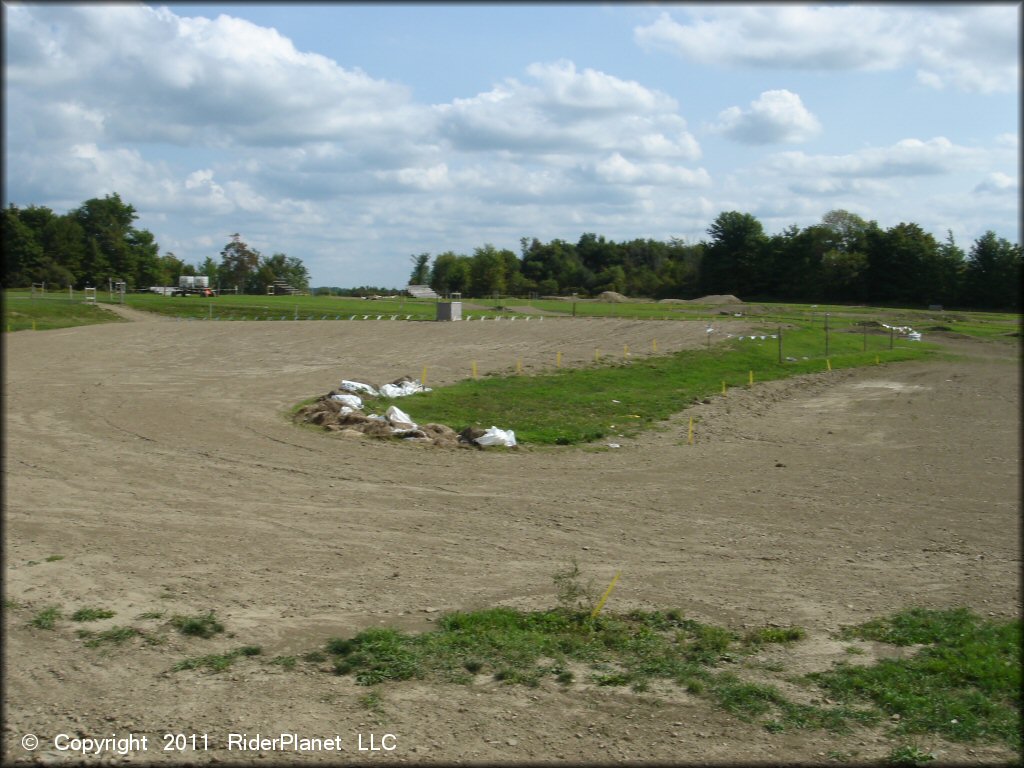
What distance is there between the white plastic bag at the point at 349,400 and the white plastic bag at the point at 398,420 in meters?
1.23

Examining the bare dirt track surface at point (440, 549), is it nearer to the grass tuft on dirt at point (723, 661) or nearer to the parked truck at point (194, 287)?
the grass tuft on dirt at point (723, 661)

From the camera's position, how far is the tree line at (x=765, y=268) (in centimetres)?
1083

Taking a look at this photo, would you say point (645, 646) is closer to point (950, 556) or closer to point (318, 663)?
point (318, 663)

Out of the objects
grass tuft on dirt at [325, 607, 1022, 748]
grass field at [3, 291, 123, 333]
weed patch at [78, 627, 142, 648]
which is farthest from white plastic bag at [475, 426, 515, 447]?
grass field at [3, 291, 123, 333]

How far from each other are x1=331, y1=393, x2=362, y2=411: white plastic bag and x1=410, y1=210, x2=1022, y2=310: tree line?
13507mm

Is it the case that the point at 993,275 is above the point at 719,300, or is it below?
below

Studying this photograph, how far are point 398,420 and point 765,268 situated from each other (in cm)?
7092

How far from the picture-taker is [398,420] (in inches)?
795

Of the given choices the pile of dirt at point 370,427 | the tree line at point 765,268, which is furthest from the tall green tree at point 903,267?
the pile of dirt at point 370,427

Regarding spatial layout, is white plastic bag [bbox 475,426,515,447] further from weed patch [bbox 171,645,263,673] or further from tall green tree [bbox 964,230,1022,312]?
weed patch [bbox 171,645,263,673]

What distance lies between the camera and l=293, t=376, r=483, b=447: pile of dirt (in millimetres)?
19188

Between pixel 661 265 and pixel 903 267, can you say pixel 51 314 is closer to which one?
pixel 903 267

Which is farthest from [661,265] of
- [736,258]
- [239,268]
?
[239,268]

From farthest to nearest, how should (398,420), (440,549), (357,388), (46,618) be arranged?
1. (357,388)
2. (398,420)
3. (440,549)
4. (46,618)
